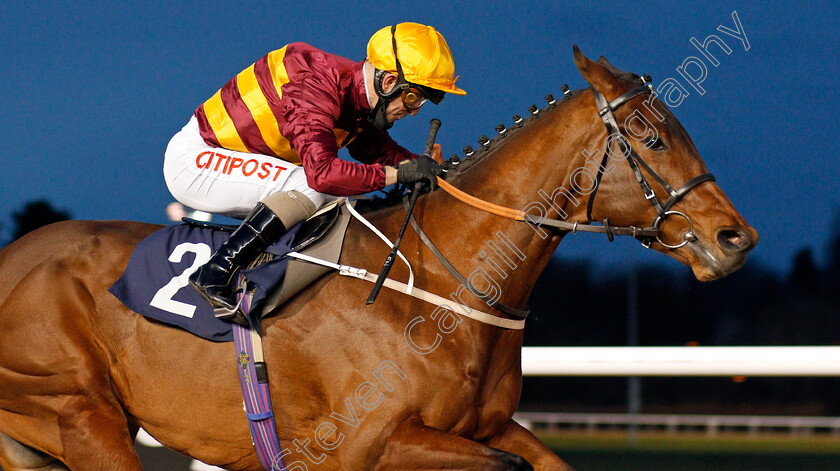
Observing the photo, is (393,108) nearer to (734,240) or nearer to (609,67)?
(609,67)

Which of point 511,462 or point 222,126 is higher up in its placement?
point 222,126

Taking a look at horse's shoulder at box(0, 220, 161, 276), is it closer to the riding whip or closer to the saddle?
the saddle

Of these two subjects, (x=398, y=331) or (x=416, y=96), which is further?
(x=416, y=96)

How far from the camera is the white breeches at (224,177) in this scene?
3.07 metres

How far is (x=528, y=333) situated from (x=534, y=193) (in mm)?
20366

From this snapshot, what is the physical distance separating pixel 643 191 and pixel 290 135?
1.28m

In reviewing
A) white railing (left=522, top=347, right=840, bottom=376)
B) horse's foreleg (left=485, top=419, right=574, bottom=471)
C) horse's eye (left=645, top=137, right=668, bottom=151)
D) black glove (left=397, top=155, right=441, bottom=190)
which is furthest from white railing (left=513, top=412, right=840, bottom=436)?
horse's eye (left=645, top=137, right=668, bottom=151)

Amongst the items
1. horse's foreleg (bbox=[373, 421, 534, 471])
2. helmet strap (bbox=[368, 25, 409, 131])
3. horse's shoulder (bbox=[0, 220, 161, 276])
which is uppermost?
helmet strap (bbox=[368, 25, 409, 131])

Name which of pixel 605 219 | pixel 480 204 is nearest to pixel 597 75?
pixel 605 219

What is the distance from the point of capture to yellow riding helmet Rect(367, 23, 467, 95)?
2.93m

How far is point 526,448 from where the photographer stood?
297cm

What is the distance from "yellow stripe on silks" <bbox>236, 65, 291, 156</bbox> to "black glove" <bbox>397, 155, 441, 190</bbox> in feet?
1.79

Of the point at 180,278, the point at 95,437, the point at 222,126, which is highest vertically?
the point at 222,126

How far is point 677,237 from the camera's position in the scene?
271 cm
